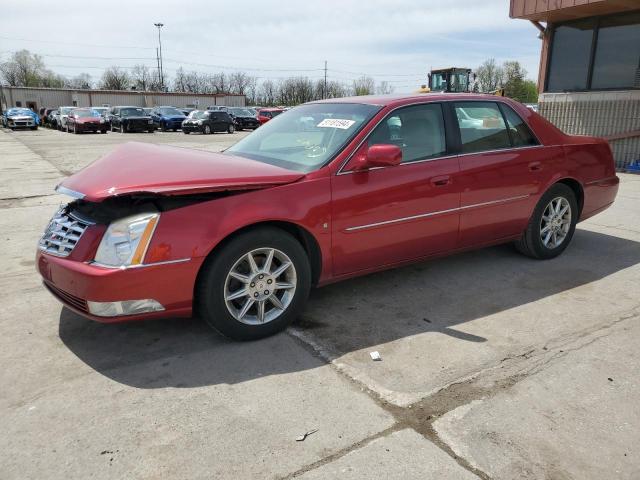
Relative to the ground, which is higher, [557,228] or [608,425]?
[557,228]

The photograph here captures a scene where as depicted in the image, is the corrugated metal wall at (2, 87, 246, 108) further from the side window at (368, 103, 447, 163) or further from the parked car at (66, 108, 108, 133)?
the side window at (368, 103, 447, 163)

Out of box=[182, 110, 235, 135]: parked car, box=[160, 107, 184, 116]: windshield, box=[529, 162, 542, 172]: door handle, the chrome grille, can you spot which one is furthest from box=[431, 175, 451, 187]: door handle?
box=[160, 107, 184, 116]: windshield

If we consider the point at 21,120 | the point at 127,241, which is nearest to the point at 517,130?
the point at 127,241

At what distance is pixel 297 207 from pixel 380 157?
0.68 metres

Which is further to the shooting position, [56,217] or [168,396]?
[56,217]

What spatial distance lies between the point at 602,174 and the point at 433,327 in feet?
10.3

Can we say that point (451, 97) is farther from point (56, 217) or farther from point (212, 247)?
point (56, 217)

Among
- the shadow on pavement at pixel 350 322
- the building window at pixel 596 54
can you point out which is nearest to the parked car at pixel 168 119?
the building window at pixel 596 54

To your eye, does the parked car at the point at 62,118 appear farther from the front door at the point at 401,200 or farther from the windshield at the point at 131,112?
the front door at the point at 401,200

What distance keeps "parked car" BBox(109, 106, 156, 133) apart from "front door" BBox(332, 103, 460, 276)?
31259 millimetres

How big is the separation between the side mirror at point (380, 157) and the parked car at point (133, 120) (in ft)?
104

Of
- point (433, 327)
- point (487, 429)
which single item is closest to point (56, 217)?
point (433, 327)

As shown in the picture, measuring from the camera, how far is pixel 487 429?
8.21 ft

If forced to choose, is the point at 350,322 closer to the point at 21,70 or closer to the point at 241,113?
the point at 241,113
